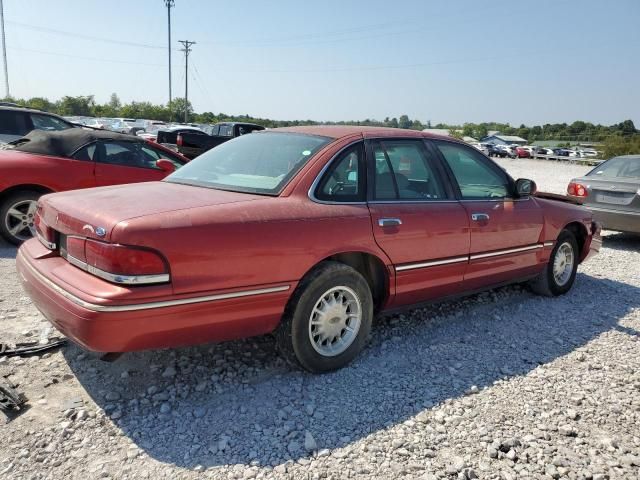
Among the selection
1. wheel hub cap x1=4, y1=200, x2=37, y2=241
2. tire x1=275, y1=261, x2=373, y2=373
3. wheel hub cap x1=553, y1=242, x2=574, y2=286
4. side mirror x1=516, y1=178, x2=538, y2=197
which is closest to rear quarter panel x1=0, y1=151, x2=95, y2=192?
wheel hub cap x1=4, y1=200, x2=37, y2=241

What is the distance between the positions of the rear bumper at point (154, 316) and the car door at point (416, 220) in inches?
36.3

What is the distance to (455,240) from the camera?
3.92m

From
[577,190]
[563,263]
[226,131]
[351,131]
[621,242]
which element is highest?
[351,131]

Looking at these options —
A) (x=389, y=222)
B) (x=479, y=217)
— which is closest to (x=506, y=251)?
(x=479, y=217)

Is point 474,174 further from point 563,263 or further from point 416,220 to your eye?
point 563,263

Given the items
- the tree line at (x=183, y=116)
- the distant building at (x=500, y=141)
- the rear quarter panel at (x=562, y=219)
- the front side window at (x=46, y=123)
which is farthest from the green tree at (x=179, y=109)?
the rear quarter panel at (x=562, y=219)

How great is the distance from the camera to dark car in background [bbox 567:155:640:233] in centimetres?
755

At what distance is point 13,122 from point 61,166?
14.9ft

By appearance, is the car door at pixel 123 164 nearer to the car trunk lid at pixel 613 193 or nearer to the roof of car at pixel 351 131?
the roof of car at pixel 351 131

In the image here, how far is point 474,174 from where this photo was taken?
14.4ft

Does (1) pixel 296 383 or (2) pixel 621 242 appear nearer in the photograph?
(1) pixel 296 383

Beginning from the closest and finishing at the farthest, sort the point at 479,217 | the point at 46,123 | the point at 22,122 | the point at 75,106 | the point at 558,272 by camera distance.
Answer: the point at 479,217, the point at 558,272, the point at 22,122, the point at 46,123, the point at 75,106

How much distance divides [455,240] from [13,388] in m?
3.06

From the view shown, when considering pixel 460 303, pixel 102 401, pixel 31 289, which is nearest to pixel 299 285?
pixel 102 401
